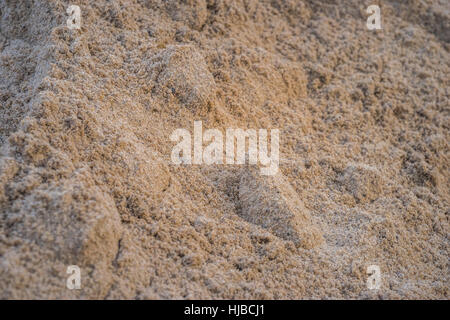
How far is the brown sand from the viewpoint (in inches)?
44.8

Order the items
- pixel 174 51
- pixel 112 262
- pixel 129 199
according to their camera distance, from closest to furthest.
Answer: pixel 112 262 → pixel 129 199 → pixel 174 51

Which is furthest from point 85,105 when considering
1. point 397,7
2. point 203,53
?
point 397,7

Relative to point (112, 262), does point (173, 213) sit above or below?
above

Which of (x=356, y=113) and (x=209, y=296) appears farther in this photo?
(x=356, y=113)

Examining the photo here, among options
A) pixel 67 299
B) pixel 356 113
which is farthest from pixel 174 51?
pixel 67 299

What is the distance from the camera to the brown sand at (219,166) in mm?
1137

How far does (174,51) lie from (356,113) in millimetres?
710

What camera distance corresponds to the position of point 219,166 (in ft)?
4.68

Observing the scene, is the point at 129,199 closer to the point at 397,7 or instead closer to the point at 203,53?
the point at 203,53

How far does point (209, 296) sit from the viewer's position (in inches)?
45.3

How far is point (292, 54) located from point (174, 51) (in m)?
0.54
